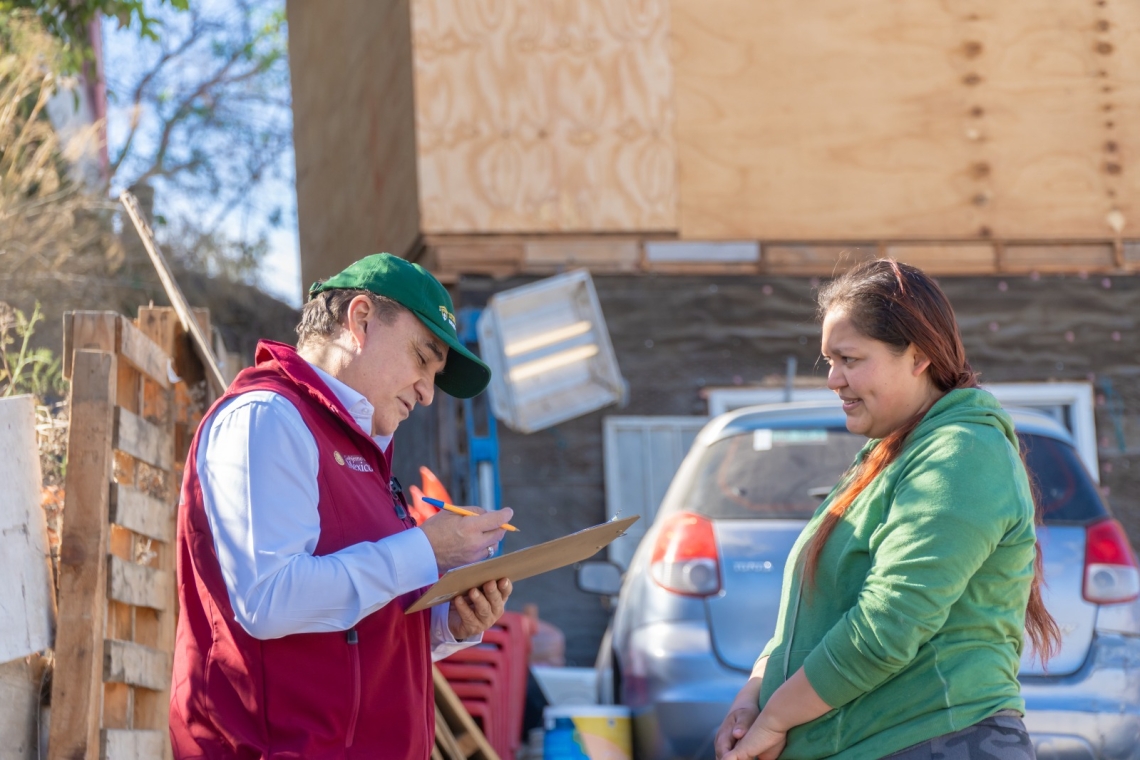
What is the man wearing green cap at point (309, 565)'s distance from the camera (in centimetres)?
243

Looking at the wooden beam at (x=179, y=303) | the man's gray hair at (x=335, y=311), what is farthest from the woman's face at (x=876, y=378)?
the wooden beam at (x=179, y=303)

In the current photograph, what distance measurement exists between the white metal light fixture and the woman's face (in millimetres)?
6022

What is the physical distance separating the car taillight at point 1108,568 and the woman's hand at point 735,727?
2.50 meters

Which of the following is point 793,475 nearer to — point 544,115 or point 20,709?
point 20,709

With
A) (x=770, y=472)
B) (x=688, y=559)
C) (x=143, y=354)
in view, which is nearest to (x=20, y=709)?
(x=143, y=354)

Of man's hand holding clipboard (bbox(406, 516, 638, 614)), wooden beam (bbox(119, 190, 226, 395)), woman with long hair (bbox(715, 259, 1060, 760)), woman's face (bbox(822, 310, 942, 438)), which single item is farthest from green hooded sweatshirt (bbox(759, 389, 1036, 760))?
wooden beam (bbox(119, 190, 226, 395))

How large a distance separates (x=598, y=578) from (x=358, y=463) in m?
3.20

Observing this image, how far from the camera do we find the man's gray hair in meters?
2.83

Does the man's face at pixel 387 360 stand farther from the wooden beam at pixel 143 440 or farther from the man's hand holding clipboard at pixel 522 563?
the wooden beam at pixel 143 440

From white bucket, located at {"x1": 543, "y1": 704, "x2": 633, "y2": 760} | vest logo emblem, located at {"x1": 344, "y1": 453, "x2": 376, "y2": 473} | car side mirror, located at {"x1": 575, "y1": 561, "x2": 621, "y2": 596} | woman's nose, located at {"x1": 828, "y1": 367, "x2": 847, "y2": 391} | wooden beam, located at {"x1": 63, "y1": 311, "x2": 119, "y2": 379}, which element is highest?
wooden beam, located at {"x1": 63, "y1": 311, "x2": 119, "y2": 379}

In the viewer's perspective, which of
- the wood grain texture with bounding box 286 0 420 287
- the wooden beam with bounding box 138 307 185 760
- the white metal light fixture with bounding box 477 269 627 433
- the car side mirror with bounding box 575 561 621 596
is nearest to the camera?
the wooden beam with bounding box 138 307 185 760

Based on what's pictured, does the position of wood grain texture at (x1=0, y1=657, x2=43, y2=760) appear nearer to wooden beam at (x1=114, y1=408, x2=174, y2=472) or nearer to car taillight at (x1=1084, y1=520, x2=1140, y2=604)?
wooden beam at (x1=114, y1=408, x2=174, y2=472)

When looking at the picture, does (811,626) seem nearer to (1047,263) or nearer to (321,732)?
(321,732)

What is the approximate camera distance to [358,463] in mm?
2734
